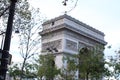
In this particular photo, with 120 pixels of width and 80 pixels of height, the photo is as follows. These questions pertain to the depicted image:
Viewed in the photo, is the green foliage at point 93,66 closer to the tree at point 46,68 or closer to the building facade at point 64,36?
Answer: the tree at point 46,68

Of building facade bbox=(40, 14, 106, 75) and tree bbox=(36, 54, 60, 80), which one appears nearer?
tree bbox=(36, 54, 60, 80)

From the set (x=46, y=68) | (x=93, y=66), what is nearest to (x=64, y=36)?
(x=46, y=68)

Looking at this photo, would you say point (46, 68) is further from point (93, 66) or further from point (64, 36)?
point (64, 36)

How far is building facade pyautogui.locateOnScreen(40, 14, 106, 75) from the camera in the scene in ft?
149

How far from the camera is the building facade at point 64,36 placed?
149 ft

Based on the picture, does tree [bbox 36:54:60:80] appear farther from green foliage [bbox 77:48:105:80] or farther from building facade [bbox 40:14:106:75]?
building facade [bbox 40:14:106:75]

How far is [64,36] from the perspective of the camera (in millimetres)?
45781

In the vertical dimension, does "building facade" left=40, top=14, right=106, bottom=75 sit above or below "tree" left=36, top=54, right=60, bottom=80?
above

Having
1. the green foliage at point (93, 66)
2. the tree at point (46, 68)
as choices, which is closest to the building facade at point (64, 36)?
the tree at point (46, 68)

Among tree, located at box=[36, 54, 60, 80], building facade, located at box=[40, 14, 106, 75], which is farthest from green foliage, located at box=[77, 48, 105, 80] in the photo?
building facade, located at box=[40, 14, 106, 75]

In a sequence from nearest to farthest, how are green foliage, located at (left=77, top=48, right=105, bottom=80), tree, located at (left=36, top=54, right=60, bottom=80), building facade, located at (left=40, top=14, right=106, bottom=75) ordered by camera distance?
green foliage, located at (left=77, top=48, right=105, bottom=80), tree, located at (left=36, top=54, right=60, bottom=80), building facade, located at (left=40, top=14, right=106, bottom=75)

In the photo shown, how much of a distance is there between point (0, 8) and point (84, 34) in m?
33.8

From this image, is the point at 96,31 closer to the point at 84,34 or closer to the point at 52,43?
the point at 84,34

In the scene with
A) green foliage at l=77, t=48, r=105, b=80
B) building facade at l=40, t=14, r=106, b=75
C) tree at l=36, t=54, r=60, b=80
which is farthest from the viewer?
building facade at l=40, t=14, r=106, b=75
